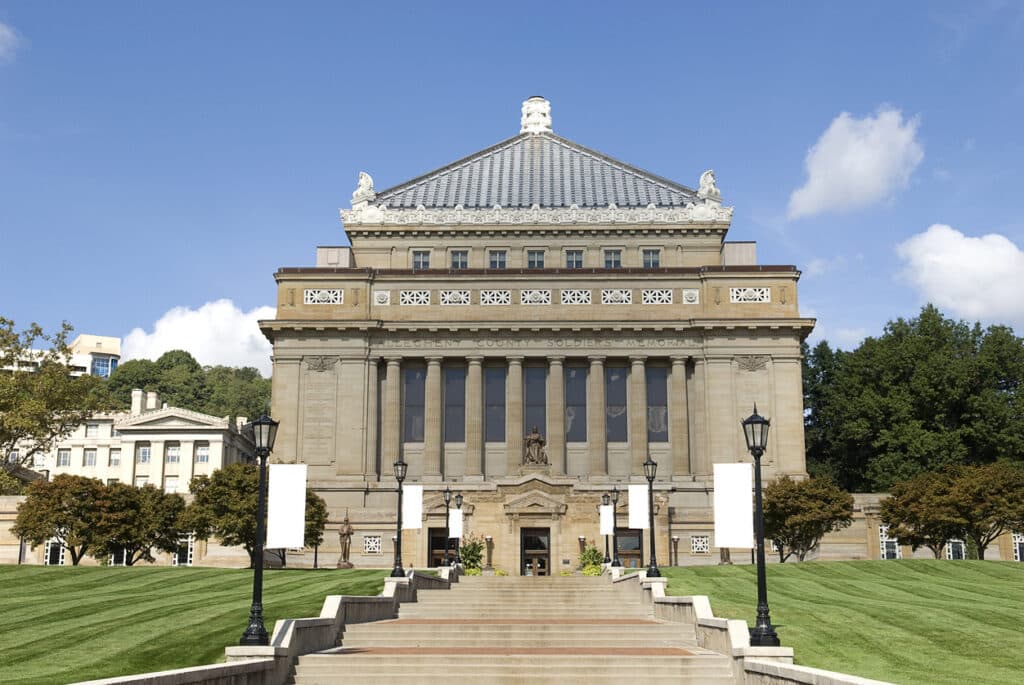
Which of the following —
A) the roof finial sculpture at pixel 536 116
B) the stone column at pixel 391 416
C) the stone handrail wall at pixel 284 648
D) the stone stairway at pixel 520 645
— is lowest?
the stone stairway at pixel 520 645

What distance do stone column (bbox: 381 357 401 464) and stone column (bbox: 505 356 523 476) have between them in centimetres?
802

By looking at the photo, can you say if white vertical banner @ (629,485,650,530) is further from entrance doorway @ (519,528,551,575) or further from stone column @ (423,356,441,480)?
stone column @ (423,356,441,480)

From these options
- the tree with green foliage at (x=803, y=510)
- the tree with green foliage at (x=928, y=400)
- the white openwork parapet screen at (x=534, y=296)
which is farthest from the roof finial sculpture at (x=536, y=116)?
the tree with green foliage at (x=803, y=510)

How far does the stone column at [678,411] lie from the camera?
7725cm

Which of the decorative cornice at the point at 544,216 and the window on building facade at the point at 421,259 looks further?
the window on building facade at the point at 421,259

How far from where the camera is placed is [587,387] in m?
79.1

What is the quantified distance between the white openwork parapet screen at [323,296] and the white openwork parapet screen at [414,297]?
440 centimetres

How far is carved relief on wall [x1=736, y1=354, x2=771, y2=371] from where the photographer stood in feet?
253

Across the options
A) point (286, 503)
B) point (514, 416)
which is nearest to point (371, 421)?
point (514, 416)

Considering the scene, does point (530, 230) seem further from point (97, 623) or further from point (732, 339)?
point (97, 623)

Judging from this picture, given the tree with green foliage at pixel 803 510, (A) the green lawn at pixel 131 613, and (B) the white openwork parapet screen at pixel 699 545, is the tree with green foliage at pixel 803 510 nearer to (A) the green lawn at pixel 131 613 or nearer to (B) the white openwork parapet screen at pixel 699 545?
(B) the white openwork parapet screen at pixel 699 545

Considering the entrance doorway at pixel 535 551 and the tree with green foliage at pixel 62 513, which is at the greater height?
the tree with green foliage at pixel 62 513

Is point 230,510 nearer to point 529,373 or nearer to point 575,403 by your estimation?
point 529,373

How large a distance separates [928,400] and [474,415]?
36790mm
